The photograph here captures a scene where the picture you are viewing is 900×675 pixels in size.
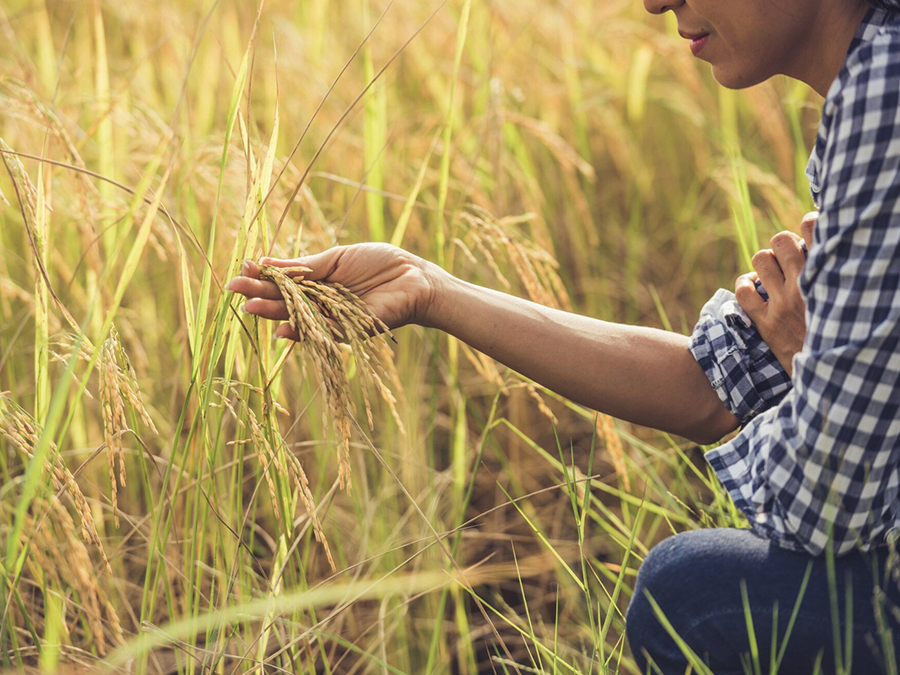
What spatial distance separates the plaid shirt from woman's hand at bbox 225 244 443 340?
49 centimetres

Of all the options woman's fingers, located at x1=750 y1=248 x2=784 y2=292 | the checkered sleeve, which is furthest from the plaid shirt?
woman's fingers, located at x1=750 y1=248 x2=784 y2=292

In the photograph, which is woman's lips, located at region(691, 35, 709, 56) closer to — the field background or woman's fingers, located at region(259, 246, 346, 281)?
the field background

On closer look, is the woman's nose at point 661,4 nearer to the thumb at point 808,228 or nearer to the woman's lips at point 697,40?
the woman's lips at point 697,40

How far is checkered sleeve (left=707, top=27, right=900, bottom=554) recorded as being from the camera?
957 mm

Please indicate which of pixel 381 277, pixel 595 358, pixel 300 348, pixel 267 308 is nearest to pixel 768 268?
pixel 595 358

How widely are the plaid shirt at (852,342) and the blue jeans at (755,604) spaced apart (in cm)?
3

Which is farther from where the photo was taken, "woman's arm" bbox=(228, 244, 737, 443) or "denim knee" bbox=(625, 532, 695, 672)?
"woman's arm" bbox=(228, 244, 737, 443)

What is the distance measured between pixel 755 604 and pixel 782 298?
420 mm

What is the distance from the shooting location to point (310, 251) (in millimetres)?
1868

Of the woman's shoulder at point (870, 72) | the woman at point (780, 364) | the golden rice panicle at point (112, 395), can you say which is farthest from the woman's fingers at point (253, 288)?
the woman's shoulder at point (870, 72)

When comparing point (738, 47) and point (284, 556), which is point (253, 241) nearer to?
point (284, 556)

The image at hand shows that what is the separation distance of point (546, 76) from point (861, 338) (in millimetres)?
2504

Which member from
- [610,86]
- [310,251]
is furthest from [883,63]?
[610,86]

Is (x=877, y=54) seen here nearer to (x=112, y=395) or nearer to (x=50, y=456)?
(x=112, y=395)
